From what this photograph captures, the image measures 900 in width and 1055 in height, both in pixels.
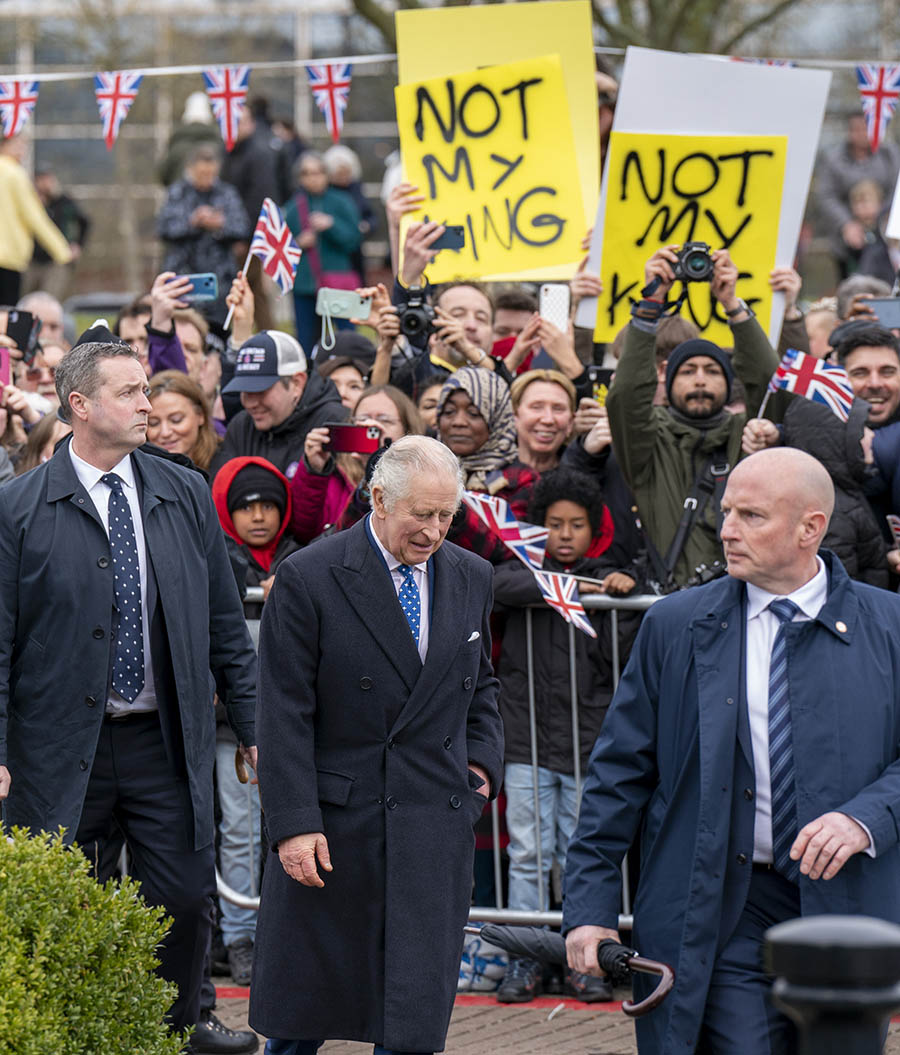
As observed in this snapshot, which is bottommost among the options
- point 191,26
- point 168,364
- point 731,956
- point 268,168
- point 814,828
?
point 731,956

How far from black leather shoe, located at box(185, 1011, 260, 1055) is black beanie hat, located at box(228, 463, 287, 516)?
1998 millimetres

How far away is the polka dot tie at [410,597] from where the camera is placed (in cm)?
518

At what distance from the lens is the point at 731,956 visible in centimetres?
461

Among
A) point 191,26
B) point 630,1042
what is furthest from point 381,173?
point 630,1042

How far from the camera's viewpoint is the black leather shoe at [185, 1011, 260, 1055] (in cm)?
627

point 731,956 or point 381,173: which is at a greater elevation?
point 381,173

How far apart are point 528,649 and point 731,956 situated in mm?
2566

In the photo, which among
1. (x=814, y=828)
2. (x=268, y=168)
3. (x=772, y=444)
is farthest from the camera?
(x=268, y=168)

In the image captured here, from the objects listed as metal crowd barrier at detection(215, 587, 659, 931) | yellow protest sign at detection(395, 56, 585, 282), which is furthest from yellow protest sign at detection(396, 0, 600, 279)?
metal crowd barrier at detection(215, 587, 659, 931)

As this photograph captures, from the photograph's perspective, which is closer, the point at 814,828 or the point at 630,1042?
the point at 814,828

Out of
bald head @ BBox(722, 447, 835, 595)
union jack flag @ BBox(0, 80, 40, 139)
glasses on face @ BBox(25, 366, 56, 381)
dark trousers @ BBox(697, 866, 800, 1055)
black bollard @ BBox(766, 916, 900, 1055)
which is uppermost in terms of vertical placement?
union jack flag @ BBox(0, 80, 40, 139)

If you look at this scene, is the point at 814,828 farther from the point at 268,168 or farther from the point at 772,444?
the point at 268,168

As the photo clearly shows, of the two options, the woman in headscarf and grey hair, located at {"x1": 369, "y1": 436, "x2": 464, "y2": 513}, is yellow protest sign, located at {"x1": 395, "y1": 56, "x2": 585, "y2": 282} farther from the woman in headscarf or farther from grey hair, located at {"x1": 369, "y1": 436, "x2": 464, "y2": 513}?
grey hair, located at {"x1": 369, "y1": 436, "x2": 464, "y2": 513}

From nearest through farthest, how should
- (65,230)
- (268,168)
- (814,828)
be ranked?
(814,828) < (268,168) < (65,230)
